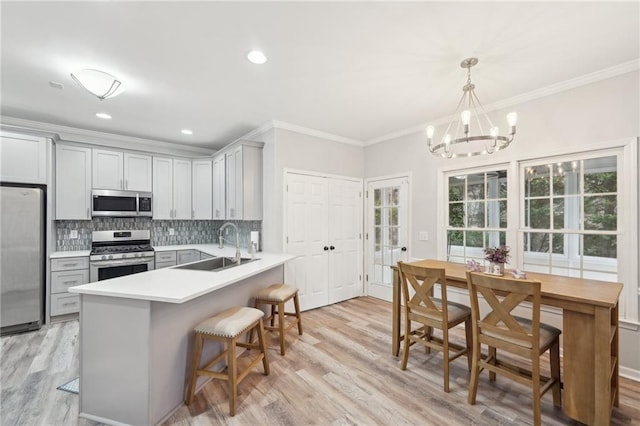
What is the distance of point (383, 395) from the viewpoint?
2.17 m

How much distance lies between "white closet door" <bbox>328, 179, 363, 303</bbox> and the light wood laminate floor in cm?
144

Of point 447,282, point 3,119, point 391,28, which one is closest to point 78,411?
point 447,282

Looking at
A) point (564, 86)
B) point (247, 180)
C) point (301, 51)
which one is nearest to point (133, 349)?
point (301, 51)

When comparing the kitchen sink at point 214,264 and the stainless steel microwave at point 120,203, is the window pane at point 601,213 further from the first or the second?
the stainless steel microwave at point 120,203

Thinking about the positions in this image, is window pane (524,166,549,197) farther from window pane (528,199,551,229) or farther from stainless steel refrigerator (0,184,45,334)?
stainless steel refrigerator (0,184,45,334)

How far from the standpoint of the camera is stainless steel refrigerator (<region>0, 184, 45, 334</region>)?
3264mm

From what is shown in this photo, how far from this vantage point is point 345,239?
4.57m

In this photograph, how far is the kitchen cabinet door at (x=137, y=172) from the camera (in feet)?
14.5

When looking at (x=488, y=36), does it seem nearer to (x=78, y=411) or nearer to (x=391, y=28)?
(x=391, y=28)

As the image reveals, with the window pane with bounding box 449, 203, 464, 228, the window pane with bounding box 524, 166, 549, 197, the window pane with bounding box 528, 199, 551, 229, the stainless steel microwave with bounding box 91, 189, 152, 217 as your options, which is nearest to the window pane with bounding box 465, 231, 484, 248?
the window pane with bounding box 449, 203, 464, 228

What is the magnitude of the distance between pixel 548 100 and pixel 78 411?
16.2 ft

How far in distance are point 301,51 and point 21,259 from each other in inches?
162

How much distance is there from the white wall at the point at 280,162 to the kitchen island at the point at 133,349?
1840mm

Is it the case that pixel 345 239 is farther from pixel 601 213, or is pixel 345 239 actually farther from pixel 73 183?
pixel 73 183
